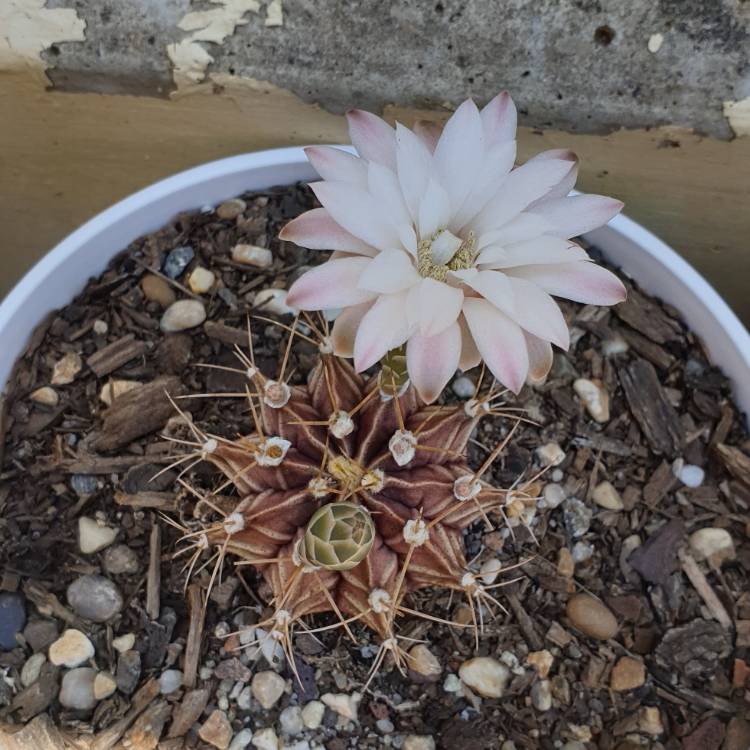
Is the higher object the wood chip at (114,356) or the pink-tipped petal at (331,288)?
the pink-tipped petal at (331,288)

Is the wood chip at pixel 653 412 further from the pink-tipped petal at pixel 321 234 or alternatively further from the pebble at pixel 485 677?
the pink-tipped petal at pixel 321 234

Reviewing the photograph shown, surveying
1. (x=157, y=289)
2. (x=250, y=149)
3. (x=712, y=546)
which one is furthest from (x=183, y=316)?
(x=712, y=546)

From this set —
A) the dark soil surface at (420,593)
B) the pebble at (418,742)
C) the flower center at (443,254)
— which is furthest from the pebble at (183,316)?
the pebble at (418,742)

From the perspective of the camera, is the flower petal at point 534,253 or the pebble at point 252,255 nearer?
the flower petal at point 534,253

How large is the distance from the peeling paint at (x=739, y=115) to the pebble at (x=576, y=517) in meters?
0.50

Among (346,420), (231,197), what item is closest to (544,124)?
(231,197)

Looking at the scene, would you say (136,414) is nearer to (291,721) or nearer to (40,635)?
(40,635)

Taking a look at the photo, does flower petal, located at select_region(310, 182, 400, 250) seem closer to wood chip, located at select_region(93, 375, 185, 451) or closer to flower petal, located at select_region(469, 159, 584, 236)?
flower petal, located at select_region(469, 159, 584, 236)

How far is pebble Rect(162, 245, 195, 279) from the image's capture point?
1.05m

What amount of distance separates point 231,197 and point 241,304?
5.9 inches

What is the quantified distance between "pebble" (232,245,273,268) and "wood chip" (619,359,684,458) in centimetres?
48

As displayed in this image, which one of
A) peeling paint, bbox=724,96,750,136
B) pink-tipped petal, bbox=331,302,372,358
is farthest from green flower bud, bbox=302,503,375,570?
peeling paint, bbox=724,96,750,136

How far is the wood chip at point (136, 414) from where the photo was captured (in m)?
0.98

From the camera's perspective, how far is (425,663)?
93 cm
